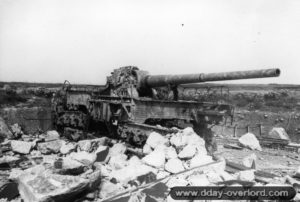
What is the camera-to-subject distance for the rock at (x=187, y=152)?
20.8ft

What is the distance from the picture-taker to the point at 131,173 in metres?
5.73

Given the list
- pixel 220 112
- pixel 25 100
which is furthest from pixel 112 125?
pixel 25 100

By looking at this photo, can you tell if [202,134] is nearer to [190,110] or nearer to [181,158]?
[190,110]

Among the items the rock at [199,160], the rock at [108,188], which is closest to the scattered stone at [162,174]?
the rock at [199,160]

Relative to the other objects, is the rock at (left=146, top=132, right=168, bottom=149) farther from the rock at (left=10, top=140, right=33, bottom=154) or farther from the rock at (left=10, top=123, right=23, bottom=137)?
the rock at (left=10, top=123, right=23, bottom=137)

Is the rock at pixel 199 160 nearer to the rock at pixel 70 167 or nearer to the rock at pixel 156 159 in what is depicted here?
the rock at pixel 156 159

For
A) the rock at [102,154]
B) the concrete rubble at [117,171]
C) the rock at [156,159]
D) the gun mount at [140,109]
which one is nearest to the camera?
the concrete rubble at [117,171]

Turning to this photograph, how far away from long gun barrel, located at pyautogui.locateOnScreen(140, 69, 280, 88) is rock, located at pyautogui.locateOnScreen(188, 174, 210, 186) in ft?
9.71

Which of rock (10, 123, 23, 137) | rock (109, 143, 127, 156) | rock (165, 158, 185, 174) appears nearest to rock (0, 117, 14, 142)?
rock (10, 123, 23, 137)

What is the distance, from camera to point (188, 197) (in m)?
4.12

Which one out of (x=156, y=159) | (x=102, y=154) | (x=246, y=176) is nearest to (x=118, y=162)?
(x=102, y=154)

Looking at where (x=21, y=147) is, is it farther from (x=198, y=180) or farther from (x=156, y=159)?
(x=198, y=180)

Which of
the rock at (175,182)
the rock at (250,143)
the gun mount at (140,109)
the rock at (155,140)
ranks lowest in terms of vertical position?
the rock at (250,143)

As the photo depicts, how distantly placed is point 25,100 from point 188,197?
13.8m
